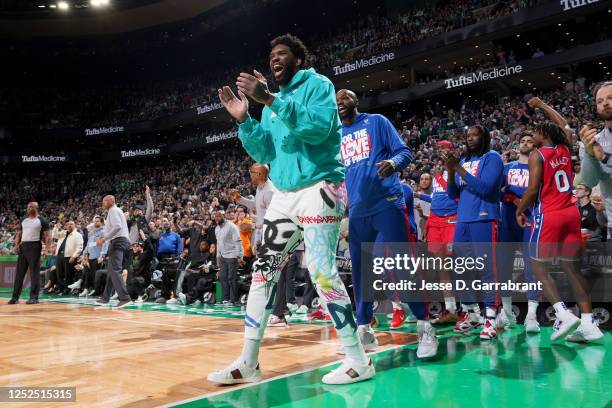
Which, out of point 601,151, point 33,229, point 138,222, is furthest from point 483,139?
point 138,222

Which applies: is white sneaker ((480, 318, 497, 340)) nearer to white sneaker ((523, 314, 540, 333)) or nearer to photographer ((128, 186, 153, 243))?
white sneaker ((523, 314, 540, 333))

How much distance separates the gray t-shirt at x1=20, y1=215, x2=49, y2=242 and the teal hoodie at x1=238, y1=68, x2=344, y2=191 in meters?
6.83

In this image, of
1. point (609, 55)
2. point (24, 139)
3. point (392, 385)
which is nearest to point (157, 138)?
point (24, 139)

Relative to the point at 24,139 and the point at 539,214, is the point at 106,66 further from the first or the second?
the point at 539,214

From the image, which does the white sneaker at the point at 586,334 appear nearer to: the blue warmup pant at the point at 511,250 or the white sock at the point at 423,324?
the blue warmup pant at the point at 511,250

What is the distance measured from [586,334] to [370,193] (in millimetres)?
1938

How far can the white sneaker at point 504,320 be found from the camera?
15.2ft

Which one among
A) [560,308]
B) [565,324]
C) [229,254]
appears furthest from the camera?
[229,254]

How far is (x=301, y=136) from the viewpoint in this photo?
2.55 metres

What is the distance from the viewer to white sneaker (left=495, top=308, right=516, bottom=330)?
4645 mm

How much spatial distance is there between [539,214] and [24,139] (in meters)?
37.2

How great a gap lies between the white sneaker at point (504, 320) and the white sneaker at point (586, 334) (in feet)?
2.69

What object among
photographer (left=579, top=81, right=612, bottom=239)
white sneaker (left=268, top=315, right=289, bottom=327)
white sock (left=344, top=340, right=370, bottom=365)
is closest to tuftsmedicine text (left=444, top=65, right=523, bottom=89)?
white sneaker (left=268, top=315, right=289, bottom=327)

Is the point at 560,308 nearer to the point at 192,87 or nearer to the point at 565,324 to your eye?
the point at 565,324
